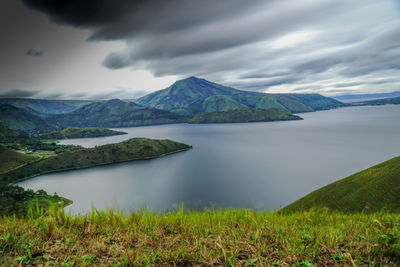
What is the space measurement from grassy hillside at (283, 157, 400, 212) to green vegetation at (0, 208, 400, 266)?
129ft

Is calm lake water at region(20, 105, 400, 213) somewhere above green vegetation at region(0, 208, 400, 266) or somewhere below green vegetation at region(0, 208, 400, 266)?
below

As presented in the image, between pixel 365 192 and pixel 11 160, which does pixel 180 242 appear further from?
pixel 11 160

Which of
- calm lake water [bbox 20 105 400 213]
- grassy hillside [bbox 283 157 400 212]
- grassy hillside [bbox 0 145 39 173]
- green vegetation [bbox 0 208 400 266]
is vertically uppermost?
green vegetation [bbox 0 208 400 266]

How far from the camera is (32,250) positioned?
3.25 meters

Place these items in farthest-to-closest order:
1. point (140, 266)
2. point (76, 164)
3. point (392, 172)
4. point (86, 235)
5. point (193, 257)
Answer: point (76, 164), point (392, 172), point (86, 235), point (193, 257), point (140, 266)

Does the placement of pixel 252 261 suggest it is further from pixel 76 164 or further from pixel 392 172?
pixel 76 164

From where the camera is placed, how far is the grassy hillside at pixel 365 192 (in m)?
40.5

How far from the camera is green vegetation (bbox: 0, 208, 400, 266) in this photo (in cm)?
298

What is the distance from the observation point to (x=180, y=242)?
379 centimetres

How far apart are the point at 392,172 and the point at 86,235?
68920 mm

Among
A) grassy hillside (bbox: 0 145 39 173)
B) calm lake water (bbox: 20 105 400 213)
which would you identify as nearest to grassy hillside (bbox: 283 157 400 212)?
calm lake water (bbox: 20 105 400 213)

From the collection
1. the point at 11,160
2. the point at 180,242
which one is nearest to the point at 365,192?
the point at 180,242

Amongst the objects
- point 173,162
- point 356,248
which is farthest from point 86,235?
point 173,162

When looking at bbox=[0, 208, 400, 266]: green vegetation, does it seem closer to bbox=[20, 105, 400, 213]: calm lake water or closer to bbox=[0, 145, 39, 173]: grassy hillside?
bbox=[20, 105, 400, 213]: calm lake water
